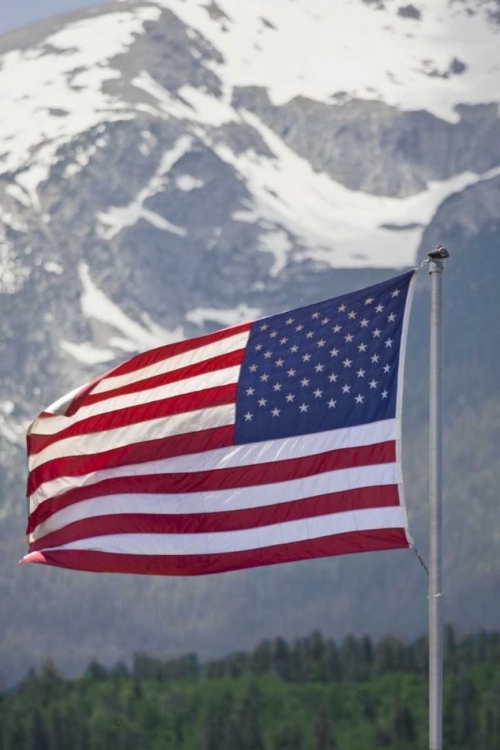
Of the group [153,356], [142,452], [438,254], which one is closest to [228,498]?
[142,452]

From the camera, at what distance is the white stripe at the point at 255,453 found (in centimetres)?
2453

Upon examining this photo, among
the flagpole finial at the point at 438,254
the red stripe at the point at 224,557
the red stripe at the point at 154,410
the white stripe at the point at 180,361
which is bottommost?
the red stripe at the point at 224,557

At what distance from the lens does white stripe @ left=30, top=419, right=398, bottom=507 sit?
80.5 feet

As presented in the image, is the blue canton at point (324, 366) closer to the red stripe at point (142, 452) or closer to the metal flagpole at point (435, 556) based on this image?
the red stripe at point (142, 452)

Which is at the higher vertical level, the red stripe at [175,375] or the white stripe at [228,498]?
the red stripe at [175,375]

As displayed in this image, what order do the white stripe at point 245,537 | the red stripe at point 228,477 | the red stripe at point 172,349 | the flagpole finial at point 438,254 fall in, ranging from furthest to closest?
1. the red stripe at point 172,349
2. the red stripe at point 228,477
3. the white stripe at point 245,537
4. the flagpole finial at point 438,254

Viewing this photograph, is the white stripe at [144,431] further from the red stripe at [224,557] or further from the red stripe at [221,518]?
the red stripe at [224,557]

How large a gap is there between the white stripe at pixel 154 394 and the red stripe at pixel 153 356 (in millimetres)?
186

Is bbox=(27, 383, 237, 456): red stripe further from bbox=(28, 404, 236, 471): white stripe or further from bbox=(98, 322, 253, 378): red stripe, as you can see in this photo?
bbox=(98, 322, 253, 378): red stripe

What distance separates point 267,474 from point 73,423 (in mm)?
4132

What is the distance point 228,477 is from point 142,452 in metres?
1.78

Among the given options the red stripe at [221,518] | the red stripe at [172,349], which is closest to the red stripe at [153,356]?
the red stripe at [172,349]

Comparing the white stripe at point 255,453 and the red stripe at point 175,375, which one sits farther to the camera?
the red stripe at point 175,375

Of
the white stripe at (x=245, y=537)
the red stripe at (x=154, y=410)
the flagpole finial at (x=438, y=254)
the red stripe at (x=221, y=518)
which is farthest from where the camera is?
the red stripe at (x=154, y=410)
